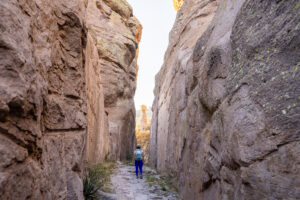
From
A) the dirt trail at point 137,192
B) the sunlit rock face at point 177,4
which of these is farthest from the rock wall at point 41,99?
the sunlit rock face at point 177,4

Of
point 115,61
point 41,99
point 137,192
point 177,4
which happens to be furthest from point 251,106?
point 177,4

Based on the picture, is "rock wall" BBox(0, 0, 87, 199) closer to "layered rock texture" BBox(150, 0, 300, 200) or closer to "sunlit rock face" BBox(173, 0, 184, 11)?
"layered rock texture" BBox(150, 0, 300, 200)

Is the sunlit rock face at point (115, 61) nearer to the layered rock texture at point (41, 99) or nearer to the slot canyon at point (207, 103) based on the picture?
the slot canyon at point (207, 103)

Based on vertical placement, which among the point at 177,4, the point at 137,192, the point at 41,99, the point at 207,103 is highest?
the point at 177,4

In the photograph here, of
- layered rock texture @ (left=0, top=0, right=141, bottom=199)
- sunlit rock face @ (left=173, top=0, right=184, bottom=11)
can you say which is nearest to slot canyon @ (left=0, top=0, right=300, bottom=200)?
layered rock texture @ (left=0, top=0, right=141, bottom=199)

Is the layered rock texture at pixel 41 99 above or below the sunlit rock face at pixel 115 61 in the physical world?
below

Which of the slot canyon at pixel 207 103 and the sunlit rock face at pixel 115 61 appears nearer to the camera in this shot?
the slot canyon at pixel 207 103

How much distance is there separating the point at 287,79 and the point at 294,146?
0.68 meters

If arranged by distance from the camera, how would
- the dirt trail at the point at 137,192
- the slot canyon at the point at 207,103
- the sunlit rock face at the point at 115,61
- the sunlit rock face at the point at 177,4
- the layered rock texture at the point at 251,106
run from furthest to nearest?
the sunlit rock face at the point at 177,4 → the sunlit rock face at the point at 115,61 → the dirt trail at the point at 137,192 → the layered rock texture at the point at 251,106 → the slot canyon at the point at 207,103

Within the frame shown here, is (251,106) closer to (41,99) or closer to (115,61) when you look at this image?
(41,99)

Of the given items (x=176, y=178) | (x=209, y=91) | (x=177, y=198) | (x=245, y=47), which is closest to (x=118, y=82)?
(x=176, y=178)

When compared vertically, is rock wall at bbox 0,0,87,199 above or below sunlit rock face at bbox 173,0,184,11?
below

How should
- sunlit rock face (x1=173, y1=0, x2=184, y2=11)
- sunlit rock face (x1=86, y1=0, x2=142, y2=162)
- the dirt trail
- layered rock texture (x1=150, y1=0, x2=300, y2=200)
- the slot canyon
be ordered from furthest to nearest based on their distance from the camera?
1. sunlit rock face (x1=173, y1=0, x2=184, y2=11)
2. sunlit rock face (x1=86, y1=0, x2=142, y2=162)
3. the dirt trail
4. layered rock texture (x1=150, y1=0, x2=300, y2=200)
5. the slot canyon

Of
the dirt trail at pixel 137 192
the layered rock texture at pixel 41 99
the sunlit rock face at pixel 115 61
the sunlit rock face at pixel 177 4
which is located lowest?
the dirt trail at pixel 137 192
